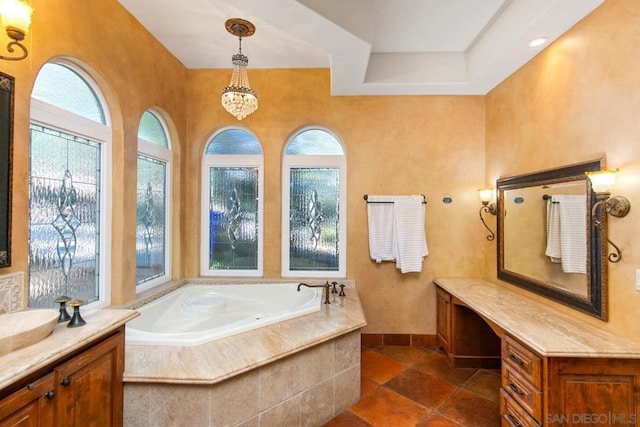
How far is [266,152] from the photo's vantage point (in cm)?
310

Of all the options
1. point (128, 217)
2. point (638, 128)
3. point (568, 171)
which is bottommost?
point (128, 217)

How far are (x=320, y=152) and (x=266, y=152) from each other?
61 centimetres

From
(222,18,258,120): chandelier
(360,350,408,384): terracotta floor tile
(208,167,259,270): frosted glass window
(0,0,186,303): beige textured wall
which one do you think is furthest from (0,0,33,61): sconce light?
(360,350,408,384): terracotta floor tile

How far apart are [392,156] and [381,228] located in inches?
31.8

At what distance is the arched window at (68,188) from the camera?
1662mm

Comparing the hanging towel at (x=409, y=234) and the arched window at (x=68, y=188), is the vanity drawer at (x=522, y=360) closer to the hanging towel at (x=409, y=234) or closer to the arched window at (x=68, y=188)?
the hanging towel at (x=409, y=234)

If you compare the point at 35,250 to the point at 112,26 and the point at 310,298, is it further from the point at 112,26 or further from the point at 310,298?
the point at 310,298

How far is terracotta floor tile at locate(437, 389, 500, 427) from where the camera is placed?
6.44ft

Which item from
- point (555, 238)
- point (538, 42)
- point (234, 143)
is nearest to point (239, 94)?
point (234, 143)

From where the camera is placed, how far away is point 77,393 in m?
1.26

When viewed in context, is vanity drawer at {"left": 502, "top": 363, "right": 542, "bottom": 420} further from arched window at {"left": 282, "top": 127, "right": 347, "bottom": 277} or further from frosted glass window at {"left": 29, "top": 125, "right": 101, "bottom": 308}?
frosted glass window at {"left": 29, "top": 125, "right": 101, "bottom": 308}

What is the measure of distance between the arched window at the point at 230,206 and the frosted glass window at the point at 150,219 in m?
0.42

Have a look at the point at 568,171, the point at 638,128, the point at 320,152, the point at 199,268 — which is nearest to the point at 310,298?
the point at 199,268

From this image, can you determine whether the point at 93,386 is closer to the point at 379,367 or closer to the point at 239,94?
the point at 239,94
